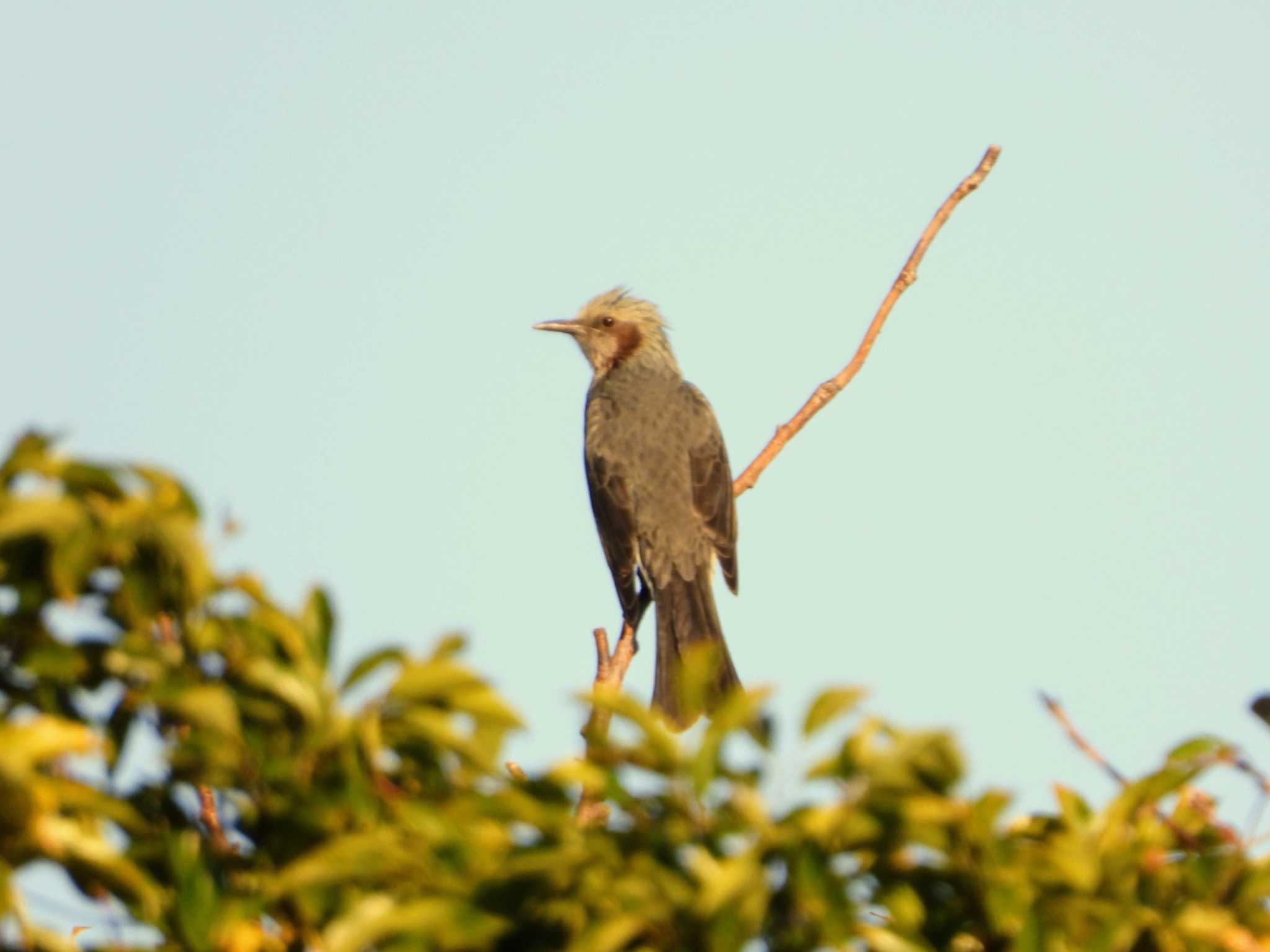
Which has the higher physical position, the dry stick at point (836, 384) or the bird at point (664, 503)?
the bird at point (664, 503)

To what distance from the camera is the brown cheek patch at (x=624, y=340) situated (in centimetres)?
1116

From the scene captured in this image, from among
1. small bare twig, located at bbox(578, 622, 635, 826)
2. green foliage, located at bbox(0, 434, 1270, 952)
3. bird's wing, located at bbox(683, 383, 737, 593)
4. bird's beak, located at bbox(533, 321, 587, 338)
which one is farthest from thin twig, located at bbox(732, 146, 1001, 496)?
bird's beak, located at bbox(533, 321, 587, 338)

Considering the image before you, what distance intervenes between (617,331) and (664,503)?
2278 millimetres

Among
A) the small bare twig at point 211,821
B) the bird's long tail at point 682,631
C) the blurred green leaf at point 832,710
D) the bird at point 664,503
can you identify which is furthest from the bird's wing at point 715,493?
the blurred green leaf at point 832,710

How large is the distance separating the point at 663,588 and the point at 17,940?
6.53 metres

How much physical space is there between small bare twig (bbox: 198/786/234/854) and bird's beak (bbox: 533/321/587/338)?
26.9 ft

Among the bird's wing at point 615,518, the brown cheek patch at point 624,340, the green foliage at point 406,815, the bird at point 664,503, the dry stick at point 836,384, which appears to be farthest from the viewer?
the brown cheek patch at point 624,340

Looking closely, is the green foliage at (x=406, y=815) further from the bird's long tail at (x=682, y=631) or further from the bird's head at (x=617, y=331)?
the bird's head at (x=617, y=331)

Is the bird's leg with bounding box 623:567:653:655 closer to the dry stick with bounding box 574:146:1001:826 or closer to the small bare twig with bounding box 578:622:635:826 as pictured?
the small bare twig with bounding box 578:622:635:826

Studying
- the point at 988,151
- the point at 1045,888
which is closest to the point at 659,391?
the point at 988,151

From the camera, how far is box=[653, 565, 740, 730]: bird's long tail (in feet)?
26.7

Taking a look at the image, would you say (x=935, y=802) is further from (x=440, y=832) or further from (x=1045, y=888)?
(x=440, y=832)

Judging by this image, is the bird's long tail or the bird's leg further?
the bird's leg

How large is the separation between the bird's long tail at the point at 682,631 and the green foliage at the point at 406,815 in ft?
15.5
